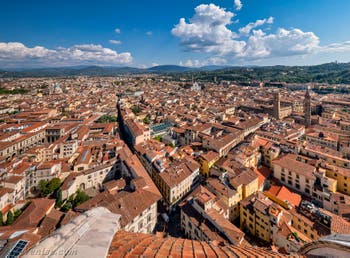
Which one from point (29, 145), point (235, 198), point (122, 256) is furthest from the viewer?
point (29, 145)

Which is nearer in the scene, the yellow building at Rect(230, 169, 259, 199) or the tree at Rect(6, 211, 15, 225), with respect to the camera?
the tree at Rect(6, 211, 15, 225)

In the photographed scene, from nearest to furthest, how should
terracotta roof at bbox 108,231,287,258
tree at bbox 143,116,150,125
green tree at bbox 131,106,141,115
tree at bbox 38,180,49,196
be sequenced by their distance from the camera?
terracotta roof at bbox 108,231,287,258, tree at bbox 38,180,49,196, tree at bbox 143,116,150,125, green tree at bbox 131,106,141,115

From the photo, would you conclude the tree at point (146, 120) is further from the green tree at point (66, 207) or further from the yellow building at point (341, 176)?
the yellow building at point (341, 176)

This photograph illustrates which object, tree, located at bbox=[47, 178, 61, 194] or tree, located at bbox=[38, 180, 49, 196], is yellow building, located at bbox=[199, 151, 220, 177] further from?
tree, located at bbox=[38, 180, 49, 196]

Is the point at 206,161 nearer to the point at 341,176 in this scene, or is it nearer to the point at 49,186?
the point at 341,176

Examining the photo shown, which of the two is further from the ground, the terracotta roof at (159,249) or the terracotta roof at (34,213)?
the terracotta roof at (159,249)

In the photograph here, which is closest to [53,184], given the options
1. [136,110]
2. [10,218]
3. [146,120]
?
[10,218]

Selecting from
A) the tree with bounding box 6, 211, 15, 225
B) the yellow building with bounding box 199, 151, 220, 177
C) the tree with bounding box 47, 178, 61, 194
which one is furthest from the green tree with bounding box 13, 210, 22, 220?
the yellow building with bounding box 199, 151, 220, 177

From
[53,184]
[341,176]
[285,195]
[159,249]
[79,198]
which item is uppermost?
[159,249]

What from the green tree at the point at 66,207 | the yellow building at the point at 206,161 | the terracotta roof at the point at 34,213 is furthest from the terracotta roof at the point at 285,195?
the terracotta roof at the point at 34,213

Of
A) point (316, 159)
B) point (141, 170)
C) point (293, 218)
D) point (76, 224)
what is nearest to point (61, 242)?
point (76, 224)

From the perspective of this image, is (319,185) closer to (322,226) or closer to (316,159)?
(316,159)
